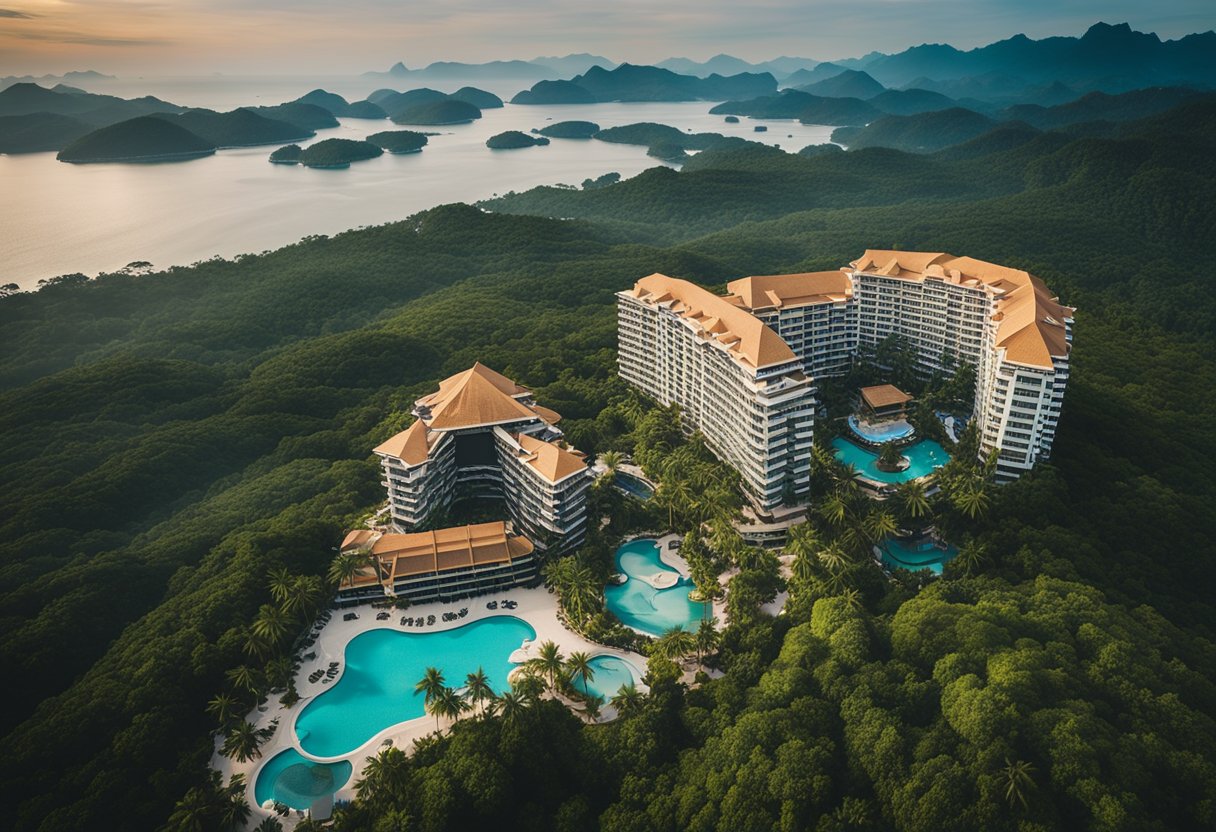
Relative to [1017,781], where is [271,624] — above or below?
below

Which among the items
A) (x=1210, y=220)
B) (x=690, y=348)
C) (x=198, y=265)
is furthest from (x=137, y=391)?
(x=1210, y=220)

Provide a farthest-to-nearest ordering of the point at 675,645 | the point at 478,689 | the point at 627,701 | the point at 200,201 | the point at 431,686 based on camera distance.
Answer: the point at 200,201 < the point at 675,645 < the point at 478,689 < the point at 431,686 < the point at 627,701

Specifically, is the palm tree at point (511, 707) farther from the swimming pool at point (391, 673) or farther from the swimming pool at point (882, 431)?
the swimming pool at point (882, 431)

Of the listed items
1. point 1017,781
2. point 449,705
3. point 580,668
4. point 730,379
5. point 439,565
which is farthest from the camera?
point 730,379

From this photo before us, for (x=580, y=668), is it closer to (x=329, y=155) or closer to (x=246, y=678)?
(x=246, y=678)

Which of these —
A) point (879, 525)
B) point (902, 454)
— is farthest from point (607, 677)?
point (902, 454)

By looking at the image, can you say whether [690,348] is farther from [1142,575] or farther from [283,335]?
[283,335]

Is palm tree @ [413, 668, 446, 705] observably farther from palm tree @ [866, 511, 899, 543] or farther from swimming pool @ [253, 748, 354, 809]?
palm tree @ [866, 511, 899, 543]
